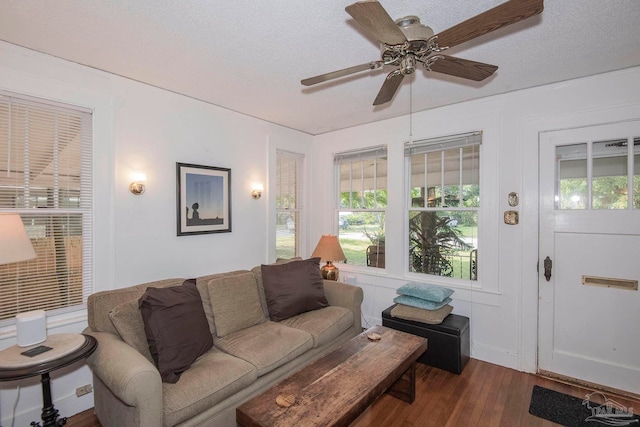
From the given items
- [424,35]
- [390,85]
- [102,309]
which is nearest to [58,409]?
[102,309]

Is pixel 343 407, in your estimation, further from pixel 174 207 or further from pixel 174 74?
pixel 174 74

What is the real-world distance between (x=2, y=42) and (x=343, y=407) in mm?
3154

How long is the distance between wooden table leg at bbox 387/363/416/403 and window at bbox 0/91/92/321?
260 cm

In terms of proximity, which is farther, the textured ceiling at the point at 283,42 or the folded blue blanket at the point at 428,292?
the folded blue blanket at the point at 428,292

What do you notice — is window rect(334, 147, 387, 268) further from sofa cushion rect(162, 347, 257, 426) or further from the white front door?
sofa cushion rect(162, 347, 257, 426)

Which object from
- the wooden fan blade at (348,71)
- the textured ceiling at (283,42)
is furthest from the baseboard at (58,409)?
the wooden fan blade at (348,71)

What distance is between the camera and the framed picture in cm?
297

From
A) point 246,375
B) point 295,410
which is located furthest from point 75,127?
point 295,410

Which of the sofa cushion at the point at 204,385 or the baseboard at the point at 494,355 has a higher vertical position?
the sofa cushion at the point at 204,385

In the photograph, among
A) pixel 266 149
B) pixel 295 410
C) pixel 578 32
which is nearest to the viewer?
pixel 295 410

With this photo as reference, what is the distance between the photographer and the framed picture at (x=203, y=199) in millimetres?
2973

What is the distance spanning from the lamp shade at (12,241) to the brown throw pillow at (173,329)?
67cm

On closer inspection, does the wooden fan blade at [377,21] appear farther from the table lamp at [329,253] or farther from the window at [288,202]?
the window at [288,202]

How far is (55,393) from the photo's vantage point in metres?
2.21
